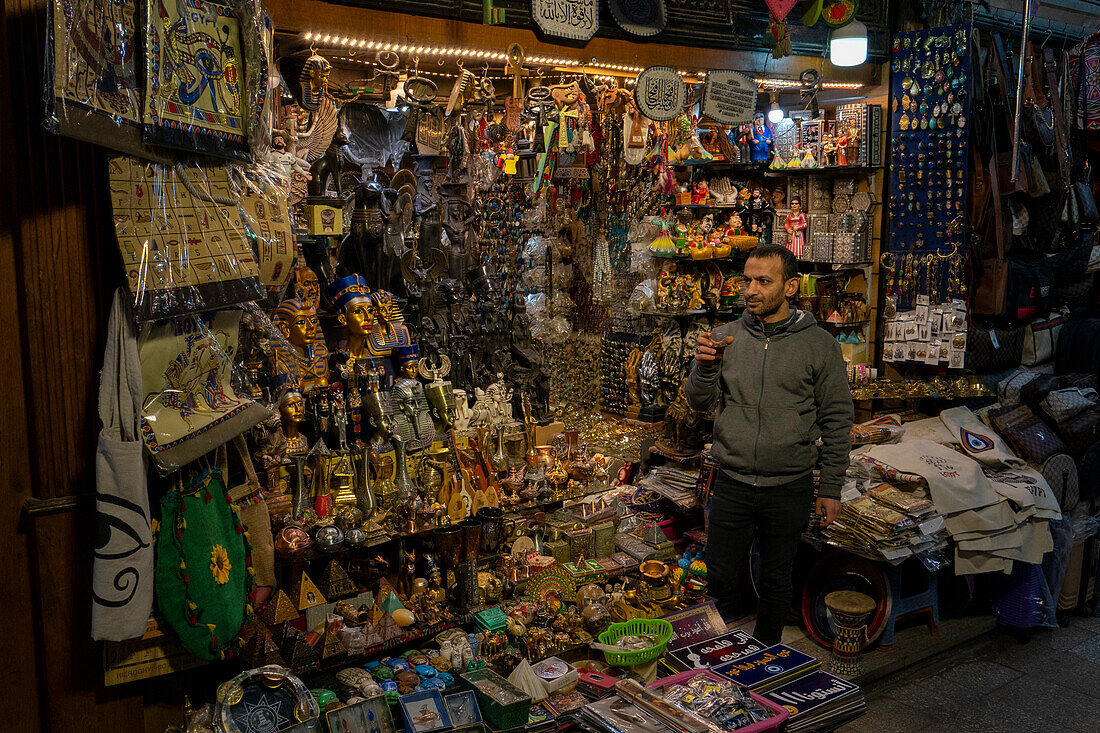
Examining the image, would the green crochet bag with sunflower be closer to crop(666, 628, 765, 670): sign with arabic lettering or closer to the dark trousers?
crop(666, 628, 765, 670): sign with arabic lettering

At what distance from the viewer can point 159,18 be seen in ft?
7.94

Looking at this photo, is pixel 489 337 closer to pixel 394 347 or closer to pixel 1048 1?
pixel 394 347

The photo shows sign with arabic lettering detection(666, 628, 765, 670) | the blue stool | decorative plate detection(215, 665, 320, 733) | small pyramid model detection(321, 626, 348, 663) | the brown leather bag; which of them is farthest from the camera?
the brown leather bag

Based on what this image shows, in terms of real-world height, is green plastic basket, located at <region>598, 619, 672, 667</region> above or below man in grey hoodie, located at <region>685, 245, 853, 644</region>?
below

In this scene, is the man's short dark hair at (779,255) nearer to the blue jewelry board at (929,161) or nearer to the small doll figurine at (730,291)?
the small doll figurine at (730,291)

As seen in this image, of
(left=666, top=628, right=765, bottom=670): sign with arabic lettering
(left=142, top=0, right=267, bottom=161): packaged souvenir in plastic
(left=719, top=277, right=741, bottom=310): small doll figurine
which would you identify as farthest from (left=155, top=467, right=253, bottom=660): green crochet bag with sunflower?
(left=719, top=277, right=741, bottom=310): small doll figurine

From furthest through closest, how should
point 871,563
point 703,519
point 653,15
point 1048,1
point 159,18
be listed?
point 1048,1, point 703,519, point 653,15, point 871,563, point 159,18

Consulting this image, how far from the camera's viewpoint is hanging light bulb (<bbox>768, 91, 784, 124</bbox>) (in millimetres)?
5164

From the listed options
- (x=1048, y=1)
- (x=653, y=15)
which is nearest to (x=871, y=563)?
(x=653, y=15)

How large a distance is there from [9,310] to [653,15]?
331cm

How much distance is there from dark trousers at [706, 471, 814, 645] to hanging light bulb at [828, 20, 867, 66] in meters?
2.77

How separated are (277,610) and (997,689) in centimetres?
326

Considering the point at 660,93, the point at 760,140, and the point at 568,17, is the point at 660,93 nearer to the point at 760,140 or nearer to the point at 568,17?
the point at 568,17

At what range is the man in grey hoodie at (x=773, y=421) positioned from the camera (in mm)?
3320
